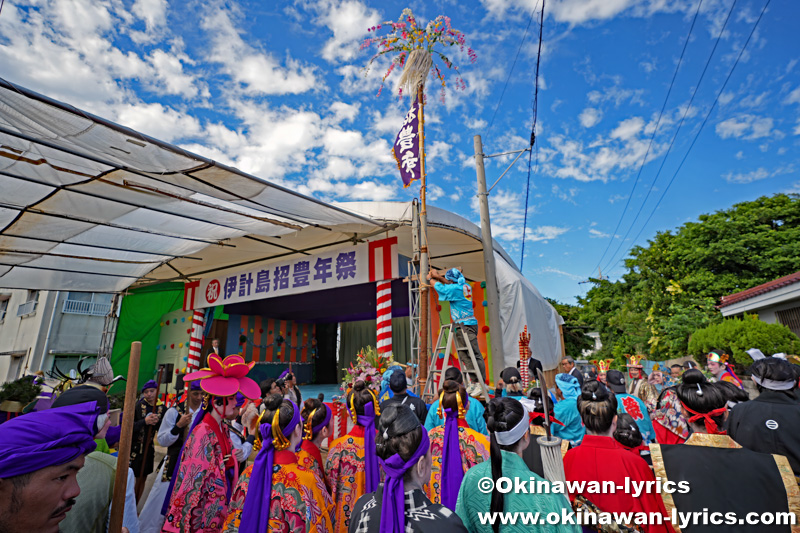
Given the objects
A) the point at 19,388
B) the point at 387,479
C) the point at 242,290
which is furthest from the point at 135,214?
the point at 387,479

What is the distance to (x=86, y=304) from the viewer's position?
14531 millimetres

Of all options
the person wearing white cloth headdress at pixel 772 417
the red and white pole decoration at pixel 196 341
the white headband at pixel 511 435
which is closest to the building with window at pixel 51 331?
the red and white pole decoration at pixel 196 341

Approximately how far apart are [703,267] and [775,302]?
540 cm

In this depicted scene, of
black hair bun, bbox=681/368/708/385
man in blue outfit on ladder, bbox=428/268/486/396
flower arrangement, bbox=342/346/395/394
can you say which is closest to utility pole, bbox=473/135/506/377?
man in blue outfit on ladder, bbox=428/268/486/396

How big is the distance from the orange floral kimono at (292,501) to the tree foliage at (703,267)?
14.1m

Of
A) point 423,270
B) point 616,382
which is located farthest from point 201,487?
point 616,382

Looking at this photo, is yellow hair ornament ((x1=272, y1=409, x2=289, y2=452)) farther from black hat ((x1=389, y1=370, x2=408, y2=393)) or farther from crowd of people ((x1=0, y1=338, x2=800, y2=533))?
black hat ((x1=389, y1=370, x2=408, y2=393))

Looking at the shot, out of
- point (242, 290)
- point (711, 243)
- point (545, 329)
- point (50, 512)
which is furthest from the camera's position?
point (711, 243)

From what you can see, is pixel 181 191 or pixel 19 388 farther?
pixel 181 191

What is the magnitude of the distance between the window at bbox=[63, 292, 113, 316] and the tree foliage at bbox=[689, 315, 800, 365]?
62.8ft

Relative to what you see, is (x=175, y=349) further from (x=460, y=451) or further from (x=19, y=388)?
(x=460, y=451)

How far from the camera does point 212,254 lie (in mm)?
10547

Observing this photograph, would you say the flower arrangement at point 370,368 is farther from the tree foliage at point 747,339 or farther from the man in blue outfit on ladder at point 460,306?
the tree foliage at point 747,339

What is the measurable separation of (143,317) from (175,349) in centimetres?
149
